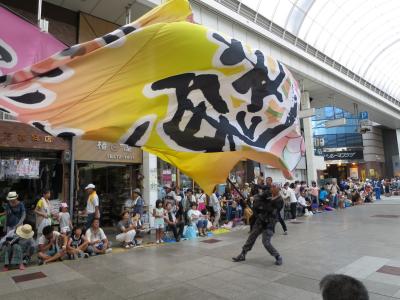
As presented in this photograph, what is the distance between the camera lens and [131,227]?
9.95 m

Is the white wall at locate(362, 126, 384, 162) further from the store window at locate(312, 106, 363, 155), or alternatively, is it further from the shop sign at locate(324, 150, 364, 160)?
the store window at locate(312, 106, 363, 155)

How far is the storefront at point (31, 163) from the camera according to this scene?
10.1m

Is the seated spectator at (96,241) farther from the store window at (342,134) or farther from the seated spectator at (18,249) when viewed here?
the store window at (342,134)

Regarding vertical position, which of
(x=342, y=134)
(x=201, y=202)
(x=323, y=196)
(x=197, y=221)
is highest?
(x=342, y=134)

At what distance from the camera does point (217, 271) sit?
22.4ft

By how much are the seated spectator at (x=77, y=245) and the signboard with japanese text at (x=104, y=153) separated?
353 centimetres

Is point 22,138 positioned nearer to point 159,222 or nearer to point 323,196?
point 159,222

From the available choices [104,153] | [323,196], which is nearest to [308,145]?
[323,196]

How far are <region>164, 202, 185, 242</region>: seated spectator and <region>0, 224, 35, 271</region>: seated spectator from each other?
12.9 ft

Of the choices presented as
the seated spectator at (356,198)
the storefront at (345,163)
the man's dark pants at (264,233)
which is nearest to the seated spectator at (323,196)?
the seated spectator at (356,198)

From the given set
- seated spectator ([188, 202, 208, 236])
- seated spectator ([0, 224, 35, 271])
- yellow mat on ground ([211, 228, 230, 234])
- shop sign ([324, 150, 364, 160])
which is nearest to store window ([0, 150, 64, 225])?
seated spectator ([0, 224, 35, 271])

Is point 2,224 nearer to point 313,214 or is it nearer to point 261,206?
point 261,206

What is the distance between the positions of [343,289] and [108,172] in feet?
39.9

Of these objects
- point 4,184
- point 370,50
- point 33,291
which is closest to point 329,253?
point 33,291
